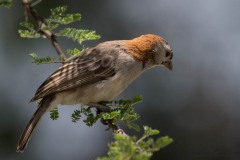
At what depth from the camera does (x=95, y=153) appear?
35.0 ft

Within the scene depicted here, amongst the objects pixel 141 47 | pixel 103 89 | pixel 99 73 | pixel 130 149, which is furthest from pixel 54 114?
pixel 130 149

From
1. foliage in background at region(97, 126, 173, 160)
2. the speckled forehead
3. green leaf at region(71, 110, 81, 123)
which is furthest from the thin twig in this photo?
the speckled forehead

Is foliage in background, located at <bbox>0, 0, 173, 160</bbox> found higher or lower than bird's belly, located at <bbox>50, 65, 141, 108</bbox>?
higher

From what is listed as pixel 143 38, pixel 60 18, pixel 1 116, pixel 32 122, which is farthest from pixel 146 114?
pixel 60 18

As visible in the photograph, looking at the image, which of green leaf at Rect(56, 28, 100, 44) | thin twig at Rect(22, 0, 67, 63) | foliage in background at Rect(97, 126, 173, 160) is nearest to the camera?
foliage in background at Rect(97, 126, 173, 160)

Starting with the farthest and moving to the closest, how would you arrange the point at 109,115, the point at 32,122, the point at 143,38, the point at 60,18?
the point at 143,38 < the point at 32,122 < the point at 109,115 < the point at 60,18

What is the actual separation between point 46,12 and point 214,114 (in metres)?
3.71

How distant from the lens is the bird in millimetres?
6828

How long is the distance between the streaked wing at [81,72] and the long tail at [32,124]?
0.36ft

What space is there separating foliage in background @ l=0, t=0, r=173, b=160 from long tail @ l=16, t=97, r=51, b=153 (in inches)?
5.5

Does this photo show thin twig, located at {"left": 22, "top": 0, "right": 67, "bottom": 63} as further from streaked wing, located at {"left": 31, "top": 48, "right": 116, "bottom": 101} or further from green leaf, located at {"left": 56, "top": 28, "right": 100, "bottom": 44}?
streaked wing, located at {"left": 31, "top": 48, "right": 116, "bottom": 101}

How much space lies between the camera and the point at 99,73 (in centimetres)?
727

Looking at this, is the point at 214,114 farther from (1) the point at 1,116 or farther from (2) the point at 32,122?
(2) the point at 32,122

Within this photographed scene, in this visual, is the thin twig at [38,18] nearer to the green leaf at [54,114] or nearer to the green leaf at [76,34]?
the green leaf at [76,34]
